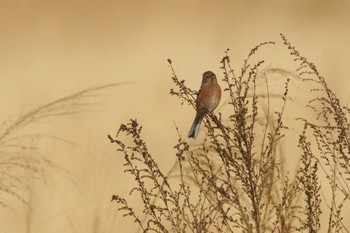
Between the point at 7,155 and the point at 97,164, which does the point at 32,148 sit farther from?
the point at 97,164

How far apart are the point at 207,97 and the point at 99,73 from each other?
1.40 ft

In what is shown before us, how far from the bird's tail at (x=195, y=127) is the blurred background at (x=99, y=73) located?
0.26 feet

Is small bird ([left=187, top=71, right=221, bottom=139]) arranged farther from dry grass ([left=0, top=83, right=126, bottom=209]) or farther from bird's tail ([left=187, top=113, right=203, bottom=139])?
dry grass ([left=0, top=83, right=126, bottom=209])

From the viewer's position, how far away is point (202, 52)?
2.29 meters

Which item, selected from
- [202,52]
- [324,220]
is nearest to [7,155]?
[202,52]

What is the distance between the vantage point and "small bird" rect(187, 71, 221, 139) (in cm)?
197

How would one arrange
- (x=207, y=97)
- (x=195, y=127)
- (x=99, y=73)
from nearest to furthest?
(x=207, y=97), (x=195, y=127), (x=99, y=73)

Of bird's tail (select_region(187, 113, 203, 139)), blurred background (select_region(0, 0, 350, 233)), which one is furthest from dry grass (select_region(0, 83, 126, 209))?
bird's tail (select_region(187, 113, 203, 139))

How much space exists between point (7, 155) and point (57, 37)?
1.39 feet

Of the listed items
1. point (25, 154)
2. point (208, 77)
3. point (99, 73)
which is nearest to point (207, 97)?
point (208, 77)

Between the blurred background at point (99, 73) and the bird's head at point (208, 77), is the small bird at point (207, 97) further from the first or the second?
the blurred background at point (99, 73)

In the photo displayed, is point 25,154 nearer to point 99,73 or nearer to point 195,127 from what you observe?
point 99,73

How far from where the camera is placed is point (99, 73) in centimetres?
222

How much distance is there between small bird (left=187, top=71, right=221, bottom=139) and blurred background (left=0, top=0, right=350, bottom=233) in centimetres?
17
